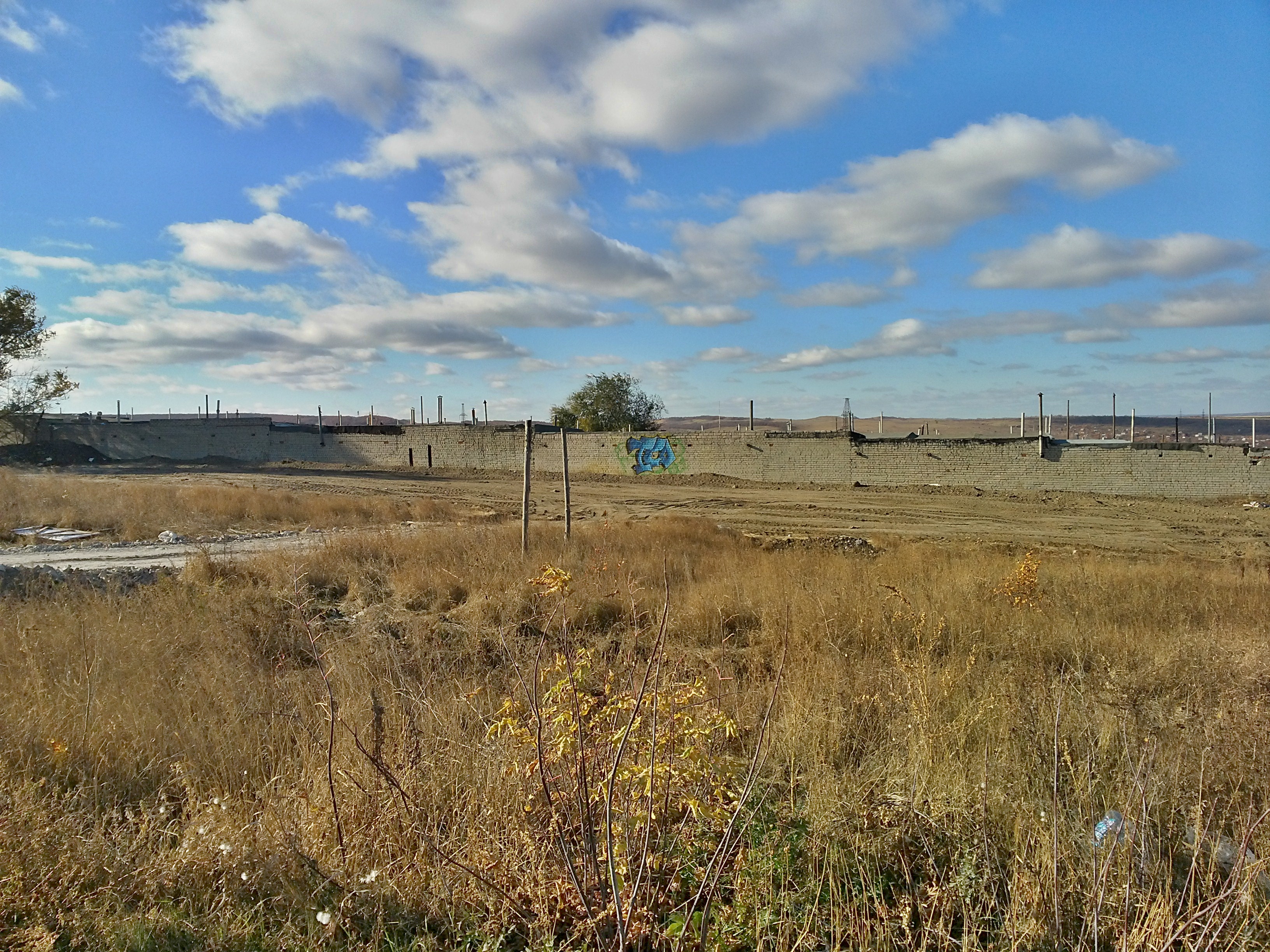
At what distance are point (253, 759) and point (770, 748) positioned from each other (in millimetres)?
2778

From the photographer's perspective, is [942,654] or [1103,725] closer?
[1103,725]

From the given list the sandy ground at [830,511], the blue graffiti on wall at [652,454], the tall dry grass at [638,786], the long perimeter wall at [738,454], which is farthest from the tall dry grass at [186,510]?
the long perimeter wall at [738,454]

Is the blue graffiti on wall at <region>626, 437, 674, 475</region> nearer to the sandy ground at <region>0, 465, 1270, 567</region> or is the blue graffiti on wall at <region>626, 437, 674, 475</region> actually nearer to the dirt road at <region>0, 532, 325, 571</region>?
the sandy ground at <region>0, 465, 1270, 567</region>

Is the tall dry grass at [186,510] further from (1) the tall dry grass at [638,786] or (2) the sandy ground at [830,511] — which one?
(1) the tall dry grass at [638,786]

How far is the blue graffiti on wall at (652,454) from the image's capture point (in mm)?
36656

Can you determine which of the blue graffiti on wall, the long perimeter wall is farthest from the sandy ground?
the blue graffiti on wall

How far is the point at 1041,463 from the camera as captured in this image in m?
27.4

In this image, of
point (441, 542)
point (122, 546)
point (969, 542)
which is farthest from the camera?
point (969, 542)

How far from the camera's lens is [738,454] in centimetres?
3422

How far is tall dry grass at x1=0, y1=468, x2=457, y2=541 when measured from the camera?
1608cm

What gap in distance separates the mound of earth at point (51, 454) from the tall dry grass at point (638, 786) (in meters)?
44.9

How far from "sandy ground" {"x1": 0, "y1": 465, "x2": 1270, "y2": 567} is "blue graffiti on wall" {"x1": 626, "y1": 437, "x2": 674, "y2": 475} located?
1.73 metres

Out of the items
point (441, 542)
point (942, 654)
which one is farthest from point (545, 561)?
point (942, 654)

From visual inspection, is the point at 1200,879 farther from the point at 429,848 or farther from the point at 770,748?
the point at 429,848
